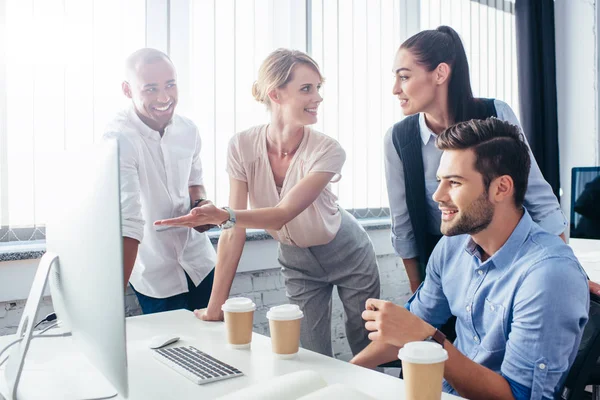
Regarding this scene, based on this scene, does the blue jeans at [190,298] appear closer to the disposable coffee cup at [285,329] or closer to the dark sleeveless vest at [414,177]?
the dark sleeveless vest at [414,177]

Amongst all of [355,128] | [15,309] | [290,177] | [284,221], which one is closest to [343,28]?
[355,128]

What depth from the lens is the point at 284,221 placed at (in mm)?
1876

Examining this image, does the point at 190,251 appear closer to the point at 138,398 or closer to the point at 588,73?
the point at 138,398

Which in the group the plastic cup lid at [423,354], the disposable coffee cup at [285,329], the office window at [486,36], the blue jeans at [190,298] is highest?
the office window at [486,36]

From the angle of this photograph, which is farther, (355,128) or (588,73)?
(588,73)

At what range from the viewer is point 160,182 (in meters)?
2.02

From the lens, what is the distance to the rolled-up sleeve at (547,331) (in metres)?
1.08

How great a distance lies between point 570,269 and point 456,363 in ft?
1.01

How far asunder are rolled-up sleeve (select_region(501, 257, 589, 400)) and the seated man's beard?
0.21m

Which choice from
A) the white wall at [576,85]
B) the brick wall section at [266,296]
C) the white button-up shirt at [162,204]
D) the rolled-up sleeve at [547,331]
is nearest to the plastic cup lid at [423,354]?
the rolled-up sleeve at [547,331]

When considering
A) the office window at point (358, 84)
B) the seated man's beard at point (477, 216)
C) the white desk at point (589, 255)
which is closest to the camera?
the seated man's beard at point (477, 216)

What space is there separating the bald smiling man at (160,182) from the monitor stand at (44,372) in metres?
0.68

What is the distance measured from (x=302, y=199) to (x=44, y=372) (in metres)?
0.97

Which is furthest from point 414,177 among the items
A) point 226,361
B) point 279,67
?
point 226,361
